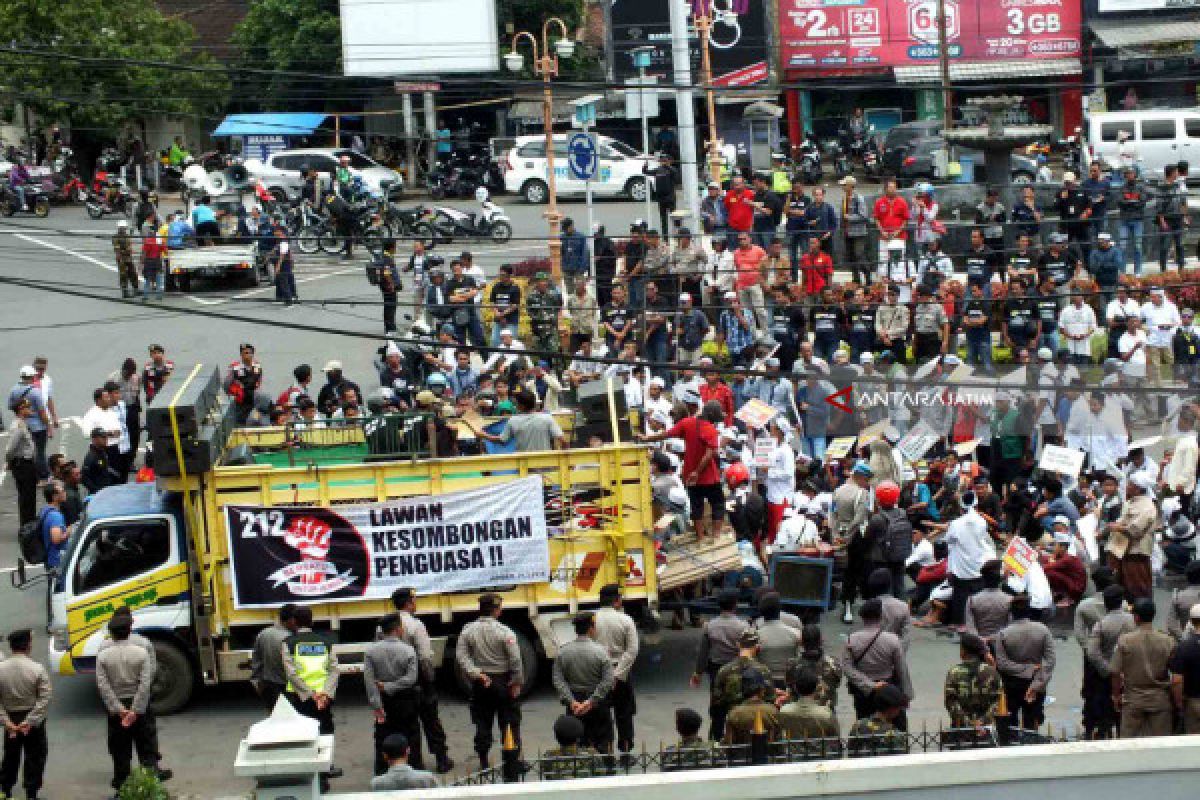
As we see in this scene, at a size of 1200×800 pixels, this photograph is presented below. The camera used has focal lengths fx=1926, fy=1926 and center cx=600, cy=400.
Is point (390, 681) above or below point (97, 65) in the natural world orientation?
below

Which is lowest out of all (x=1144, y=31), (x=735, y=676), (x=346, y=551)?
(x=735, y=676)

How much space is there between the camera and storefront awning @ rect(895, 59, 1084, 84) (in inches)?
1906

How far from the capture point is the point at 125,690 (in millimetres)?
14820

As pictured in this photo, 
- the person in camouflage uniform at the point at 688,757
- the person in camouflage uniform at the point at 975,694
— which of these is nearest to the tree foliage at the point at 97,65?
the person in camouflage uniform at the point at 975,694

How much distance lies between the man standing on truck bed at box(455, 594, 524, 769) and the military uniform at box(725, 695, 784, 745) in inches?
98.7

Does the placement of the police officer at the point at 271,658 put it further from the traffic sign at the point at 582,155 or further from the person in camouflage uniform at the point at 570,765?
the traffic sign at the point at 582,155

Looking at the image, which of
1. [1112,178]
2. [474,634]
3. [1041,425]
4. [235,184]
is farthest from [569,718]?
[235,184]

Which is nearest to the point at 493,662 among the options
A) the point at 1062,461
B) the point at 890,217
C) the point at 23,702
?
the point at 23,702

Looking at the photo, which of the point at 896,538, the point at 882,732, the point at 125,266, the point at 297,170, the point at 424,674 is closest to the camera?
the point at 882,732

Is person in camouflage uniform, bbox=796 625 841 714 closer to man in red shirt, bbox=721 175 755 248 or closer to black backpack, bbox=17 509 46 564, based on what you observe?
black backpack, bbox=17 509 46 564

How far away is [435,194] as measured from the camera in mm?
45281

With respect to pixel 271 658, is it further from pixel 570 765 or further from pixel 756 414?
pixel 756 414

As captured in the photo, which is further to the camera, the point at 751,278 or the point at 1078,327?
the point at 751,278

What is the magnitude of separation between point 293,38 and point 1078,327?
97.5 ft
